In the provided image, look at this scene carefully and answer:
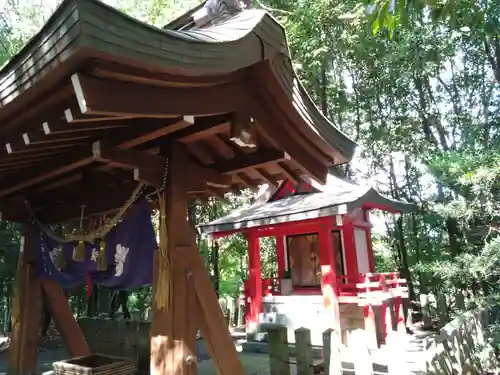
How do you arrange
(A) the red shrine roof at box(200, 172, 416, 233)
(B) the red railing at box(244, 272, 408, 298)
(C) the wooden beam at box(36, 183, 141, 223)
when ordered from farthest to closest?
(B) the red railing at box(244, 272, 408, 298) → (A) the red shrine roof at box(200, 172, 416, 233) → (C) the wooden beam at box(36, 183, 141, 223)

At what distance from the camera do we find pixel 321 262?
929 cm

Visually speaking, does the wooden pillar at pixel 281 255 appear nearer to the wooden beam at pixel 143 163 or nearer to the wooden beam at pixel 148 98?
the wooden beam at pixel 143 163

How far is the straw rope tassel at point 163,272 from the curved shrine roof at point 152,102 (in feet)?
2.56

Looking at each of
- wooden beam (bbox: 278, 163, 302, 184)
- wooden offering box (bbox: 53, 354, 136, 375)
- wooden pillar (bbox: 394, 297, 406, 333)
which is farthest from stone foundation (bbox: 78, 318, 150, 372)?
wooden pillar (bbox: 394, 297, 406, 333)

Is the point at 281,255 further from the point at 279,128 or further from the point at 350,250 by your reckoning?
the point at 279,128

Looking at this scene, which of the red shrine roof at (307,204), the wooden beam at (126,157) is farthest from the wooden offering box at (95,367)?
the red shrine roof at (307,204)

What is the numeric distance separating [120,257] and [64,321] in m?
1.75

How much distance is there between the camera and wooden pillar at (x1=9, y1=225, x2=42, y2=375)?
5.18m

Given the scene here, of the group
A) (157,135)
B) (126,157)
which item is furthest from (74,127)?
(157,135)

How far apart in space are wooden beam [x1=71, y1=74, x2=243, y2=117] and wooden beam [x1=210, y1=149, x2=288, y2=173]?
83cm

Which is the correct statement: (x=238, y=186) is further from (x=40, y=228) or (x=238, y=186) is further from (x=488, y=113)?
(x=488, y=113)

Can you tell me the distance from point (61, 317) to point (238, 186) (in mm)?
2936

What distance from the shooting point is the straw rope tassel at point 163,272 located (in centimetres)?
340

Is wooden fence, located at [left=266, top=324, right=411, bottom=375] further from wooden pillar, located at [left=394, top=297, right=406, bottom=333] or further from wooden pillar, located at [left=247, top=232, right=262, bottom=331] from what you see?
wooden pillar, located at [left=394, top=297, right=406, bottom=333]
